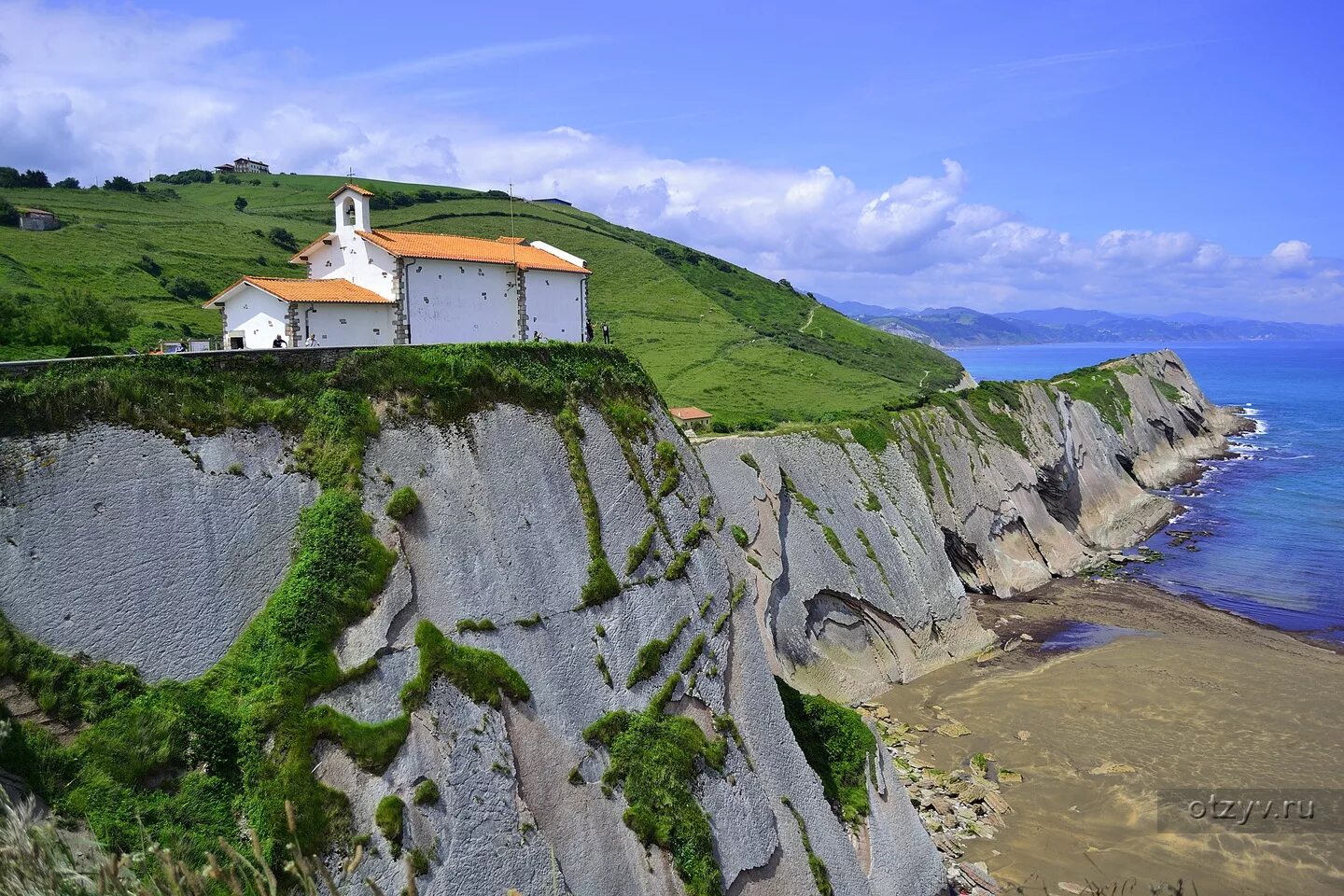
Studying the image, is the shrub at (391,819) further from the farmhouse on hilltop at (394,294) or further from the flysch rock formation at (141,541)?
the farmhouse on hilltop at (394,294)

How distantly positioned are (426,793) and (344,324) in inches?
714

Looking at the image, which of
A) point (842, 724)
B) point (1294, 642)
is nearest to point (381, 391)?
point (842, 724)

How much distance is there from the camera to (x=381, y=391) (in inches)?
902

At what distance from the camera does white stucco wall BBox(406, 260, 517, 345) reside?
1221 inches

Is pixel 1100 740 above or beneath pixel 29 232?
beneath

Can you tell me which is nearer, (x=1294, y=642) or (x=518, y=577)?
(x=518, y=577)

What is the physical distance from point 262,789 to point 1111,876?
25785 millimetres

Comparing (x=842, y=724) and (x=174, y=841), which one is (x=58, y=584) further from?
(x=842, y=724)

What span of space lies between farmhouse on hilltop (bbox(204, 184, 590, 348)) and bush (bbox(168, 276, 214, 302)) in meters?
47.2

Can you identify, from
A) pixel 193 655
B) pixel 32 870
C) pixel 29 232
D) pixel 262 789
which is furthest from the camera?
pixel 29 232

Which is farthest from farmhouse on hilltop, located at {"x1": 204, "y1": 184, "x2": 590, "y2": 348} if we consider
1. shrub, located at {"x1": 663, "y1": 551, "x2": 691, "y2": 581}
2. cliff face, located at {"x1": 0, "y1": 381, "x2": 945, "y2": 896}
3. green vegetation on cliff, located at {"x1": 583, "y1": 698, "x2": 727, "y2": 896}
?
green vegetation on cliff, located at {"x1": 583, "y1": 698, "x2": 727, "y2": 896}

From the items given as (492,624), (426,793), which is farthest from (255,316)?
(426,793)

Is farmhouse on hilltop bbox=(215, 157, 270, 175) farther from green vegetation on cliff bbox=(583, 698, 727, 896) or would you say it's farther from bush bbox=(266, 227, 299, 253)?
green vegetation on cliff bbox=(583, 698, 727, 896)

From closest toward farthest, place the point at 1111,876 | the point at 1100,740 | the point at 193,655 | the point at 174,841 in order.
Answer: the point at 174,841 < the point at 193,655 < the point at 1111,876 < the point at 1100,740
